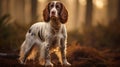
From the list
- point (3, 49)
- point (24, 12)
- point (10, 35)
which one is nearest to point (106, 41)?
point (10, 35)

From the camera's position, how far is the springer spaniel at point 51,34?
5.32 metres

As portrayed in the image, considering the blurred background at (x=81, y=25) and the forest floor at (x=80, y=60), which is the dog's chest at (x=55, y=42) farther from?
the blurred background at (x=81, y=25)

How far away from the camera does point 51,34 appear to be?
541 centimetres

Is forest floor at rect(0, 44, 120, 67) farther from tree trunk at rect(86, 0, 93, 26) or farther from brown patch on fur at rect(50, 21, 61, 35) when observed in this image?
tree trunk at rect(86, 0, 93, 26)

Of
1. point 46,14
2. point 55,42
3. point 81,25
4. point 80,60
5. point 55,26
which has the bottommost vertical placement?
point 81,25

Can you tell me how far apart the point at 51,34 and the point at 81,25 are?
7.57 metres

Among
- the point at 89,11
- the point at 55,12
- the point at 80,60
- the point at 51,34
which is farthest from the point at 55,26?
the point at 89,11

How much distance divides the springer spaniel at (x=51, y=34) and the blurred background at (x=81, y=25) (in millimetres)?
819

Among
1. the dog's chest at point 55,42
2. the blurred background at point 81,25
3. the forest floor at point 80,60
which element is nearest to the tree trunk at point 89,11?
the blurred background at point 81,25

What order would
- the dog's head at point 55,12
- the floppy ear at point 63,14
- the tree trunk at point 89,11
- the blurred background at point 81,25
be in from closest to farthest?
1. the dog's head at point 55,12
2. the floppy ear at point 63,14
3. the blurred background at point 81,25
4. the tree trunk at point 89,11

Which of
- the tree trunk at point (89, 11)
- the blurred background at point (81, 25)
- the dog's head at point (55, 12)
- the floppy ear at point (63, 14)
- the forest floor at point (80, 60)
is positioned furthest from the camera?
the tree trunk at point (89, 11)

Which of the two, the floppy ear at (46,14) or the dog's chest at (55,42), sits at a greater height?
the floppy ear at (46,14)

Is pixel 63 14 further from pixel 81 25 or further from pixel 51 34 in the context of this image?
pixel 81 25

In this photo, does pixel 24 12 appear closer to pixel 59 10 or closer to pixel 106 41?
pixel 106 41
